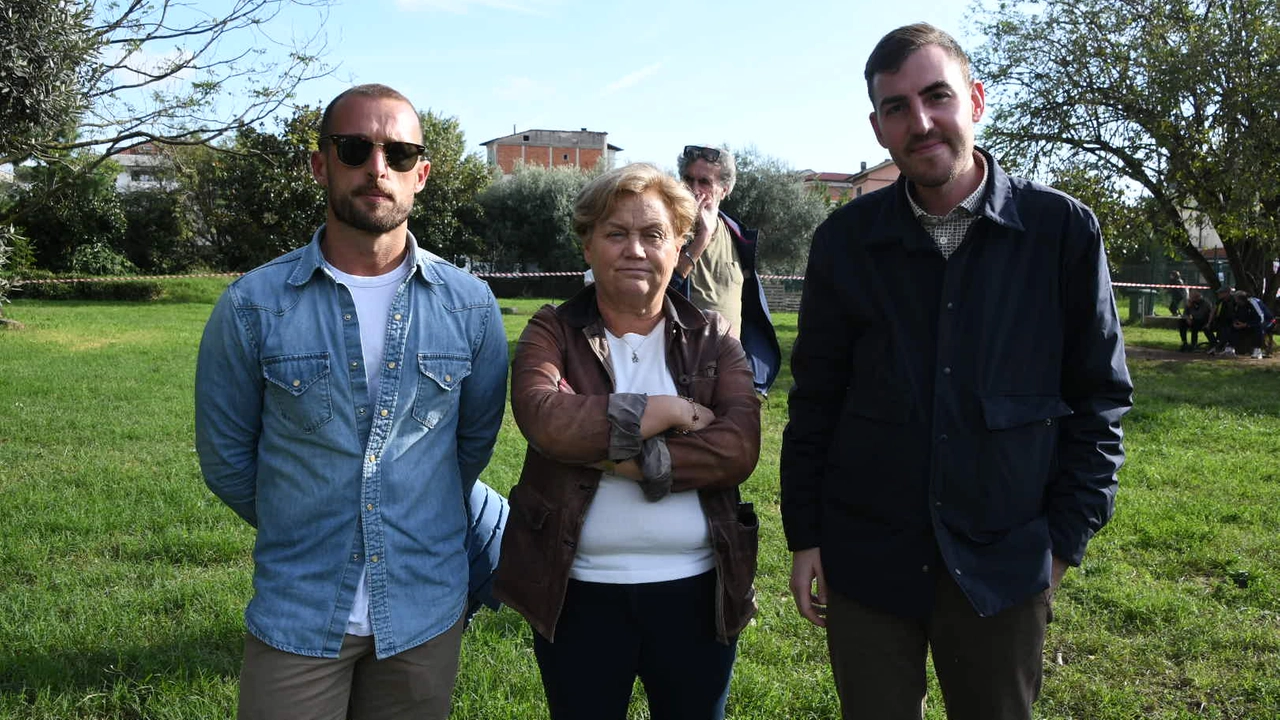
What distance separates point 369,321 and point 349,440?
12.7 inches

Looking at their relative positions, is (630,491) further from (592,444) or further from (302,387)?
(302,387)

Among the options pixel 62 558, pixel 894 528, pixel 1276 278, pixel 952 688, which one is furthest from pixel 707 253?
pixel 1276 278

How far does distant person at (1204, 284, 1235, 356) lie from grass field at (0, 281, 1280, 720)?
34.4 ft

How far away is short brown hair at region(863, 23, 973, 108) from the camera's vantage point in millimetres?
2275

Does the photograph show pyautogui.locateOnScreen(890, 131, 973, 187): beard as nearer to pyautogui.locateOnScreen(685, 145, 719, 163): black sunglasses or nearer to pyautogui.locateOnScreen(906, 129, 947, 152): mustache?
pyautogui.locateOnScreen(906, 129, 947, 152): mustache

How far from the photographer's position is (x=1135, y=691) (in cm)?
390

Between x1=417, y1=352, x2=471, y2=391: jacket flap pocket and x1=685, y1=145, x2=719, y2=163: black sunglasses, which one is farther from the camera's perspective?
x1=685, y1=145, x2=719, y2=163: black sunglasses

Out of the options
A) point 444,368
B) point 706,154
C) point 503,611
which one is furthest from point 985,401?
point 503,611

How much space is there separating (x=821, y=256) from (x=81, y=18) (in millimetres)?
12063

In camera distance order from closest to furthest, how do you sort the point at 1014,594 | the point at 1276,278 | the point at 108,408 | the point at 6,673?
the point at 1014,594, the point at 6,673, the point at 108,408, the point at 1276,278

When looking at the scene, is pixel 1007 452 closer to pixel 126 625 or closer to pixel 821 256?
pixel 821 256

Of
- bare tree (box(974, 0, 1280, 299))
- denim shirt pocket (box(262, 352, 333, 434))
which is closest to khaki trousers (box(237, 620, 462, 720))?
denim shirt pocket (box(262, 352, 333, 434))

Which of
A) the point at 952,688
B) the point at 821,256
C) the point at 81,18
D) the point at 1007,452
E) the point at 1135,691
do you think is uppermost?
the point at 81,18

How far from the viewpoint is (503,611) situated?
14.8 ft
